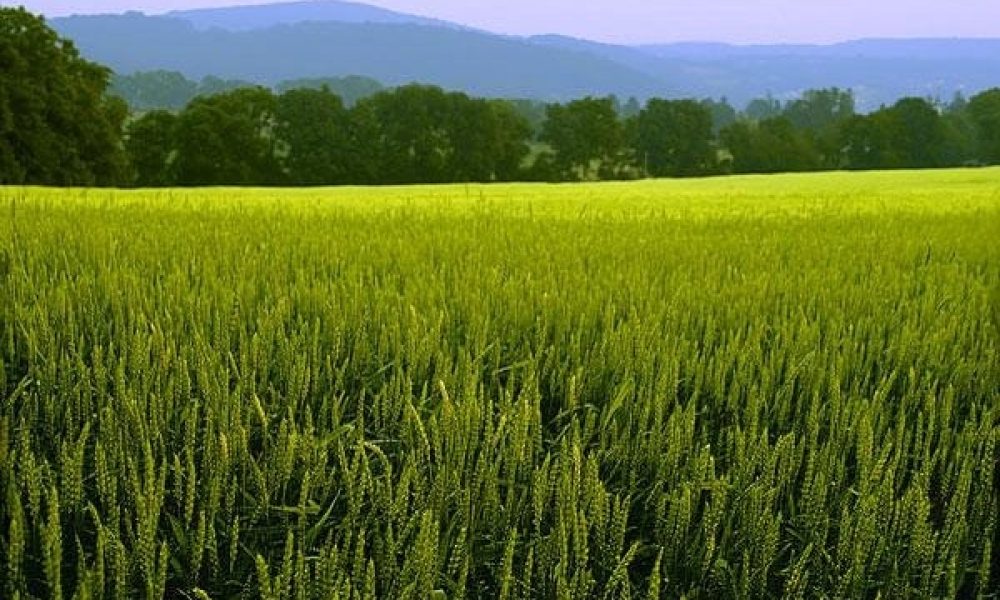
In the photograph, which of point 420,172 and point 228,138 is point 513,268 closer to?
point 228,138

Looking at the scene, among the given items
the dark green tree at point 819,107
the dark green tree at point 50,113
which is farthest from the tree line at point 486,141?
the dark green tree at point 819,107

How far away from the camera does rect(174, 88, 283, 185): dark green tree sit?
4572 centimetres

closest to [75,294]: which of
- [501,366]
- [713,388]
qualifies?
[501,366]

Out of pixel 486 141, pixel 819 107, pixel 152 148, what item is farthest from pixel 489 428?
pixel 819 107

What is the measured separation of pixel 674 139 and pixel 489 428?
61709 millimetres

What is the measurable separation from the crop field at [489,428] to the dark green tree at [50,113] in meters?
30.9

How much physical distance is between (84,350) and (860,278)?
2.81 metres

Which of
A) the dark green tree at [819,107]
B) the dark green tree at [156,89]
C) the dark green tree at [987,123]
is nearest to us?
the dark green tree at [987,123]

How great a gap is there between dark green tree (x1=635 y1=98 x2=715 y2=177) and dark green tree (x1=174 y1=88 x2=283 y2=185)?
76.1ft

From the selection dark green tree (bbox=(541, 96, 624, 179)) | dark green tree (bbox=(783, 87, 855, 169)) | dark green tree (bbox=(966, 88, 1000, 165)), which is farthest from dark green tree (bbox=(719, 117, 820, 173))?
dark green tree (bbox=(783, 87, 855, 169))

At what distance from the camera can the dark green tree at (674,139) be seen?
201 feet

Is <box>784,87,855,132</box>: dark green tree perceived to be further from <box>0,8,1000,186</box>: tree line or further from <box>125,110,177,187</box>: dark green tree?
<box>125,110,177,187</box>: dark green tree

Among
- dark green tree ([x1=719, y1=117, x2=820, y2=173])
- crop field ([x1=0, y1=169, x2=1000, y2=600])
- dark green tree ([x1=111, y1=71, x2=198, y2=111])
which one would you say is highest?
dark green tree ([x1=111, y1=71, x2=198, y2=111])

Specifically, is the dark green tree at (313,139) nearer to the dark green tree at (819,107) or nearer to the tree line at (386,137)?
the tree line at (386,137)
